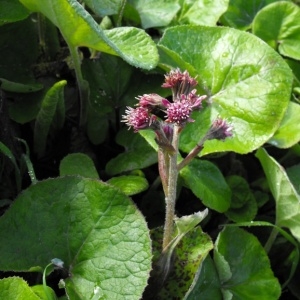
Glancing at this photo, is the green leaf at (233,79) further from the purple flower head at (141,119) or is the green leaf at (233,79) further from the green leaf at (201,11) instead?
the purple flower head at (141,119)

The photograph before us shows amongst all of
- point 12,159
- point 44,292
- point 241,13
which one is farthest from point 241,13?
point 44,292

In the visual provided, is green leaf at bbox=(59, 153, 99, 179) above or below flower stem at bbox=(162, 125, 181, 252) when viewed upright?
below

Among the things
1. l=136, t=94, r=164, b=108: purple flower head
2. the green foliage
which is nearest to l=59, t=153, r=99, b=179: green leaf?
the green foliage

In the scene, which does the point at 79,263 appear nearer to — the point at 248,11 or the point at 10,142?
the point at 10,142

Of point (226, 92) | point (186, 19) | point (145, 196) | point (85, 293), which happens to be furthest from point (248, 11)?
point (85, 293)

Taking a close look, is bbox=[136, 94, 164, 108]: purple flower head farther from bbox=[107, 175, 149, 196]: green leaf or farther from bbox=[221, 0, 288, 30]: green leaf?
bbox=[221, 0, 288, 30]: green leaf

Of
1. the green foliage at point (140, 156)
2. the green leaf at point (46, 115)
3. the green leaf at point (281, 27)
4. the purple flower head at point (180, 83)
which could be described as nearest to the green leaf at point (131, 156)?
the green foliage at point (140, 156)
